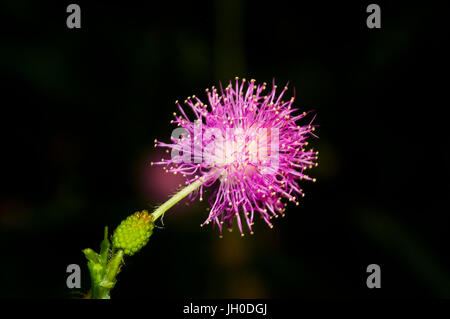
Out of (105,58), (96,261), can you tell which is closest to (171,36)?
(105,58)

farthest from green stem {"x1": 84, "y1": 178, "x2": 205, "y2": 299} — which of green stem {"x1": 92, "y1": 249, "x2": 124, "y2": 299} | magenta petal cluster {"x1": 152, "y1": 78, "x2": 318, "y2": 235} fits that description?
magenta petal cluster {"x1": 152, "y1": 78, "x2": 318, "y2": 235}

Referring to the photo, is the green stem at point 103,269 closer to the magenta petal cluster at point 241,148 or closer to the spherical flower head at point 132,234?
the spherical flower head at point 132,234

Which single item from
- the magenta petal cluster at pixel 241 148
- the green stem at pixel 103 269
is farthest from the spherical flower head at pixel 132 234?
the magenta petal cluster at pixel 241 148

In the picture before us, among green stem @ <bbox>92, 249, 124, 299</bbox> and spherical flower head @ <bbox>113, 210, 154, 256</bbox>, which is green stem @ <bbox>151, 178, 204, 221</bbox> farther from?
green stem @ <bbox>92, 249, 124, 299</bbox>

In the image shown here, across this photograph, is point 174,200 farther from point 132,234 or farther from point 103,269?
point 103,269

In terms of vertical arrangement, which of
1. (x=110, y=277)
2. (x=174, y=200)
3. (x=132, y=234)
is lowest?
(x=110, y=277)

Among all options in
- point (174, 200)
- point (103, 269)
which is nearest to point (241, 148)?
point (174, 200)
